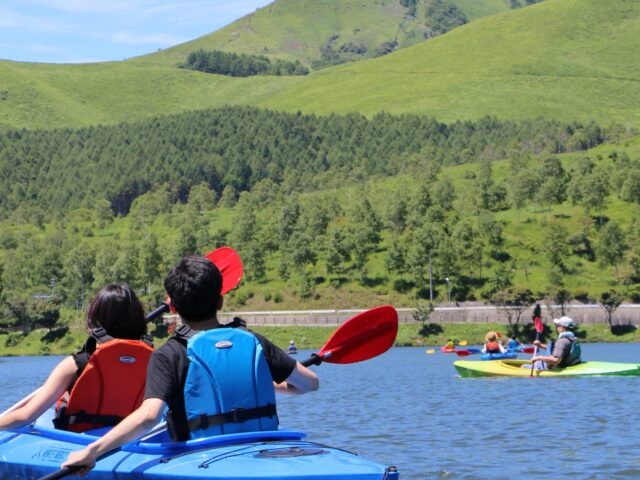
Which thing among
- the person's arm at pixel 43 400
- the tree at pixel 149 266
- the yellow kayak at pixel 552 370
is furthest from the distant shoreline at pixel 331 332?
the person's arm at pixel 43 400

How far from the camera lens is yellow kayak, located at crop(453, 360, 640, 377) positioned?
44.4 m

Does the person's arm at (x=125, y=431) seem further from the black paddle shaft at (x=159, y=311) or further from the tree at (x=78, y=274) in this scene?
the tree at (x=78, y=274)

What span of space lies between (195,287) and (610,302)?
111 m

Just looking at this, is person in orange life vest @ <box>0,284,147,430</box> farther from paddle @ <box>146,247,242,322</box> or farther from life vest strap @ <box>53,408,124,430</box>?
paddle @ <box>146,247,242,322</box>

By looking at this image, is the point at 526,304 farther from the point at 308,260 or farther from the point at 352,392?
the point at 352,392

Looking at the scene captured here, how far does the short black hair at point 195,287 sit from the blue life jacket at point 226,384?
216mm

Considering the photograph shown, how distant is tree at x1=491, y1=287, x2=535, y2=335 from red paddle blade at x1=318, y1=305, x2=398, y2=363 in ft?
357

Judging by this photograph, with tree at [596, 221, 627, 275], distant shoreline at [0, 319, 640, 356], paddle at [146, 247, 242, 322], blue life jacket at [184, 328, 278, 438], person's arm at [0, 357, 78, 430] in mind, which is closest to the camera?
blue life jacket at [184, 328, 278, 438]

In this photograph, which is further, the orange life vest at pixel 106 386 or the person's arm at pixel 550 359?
the person's arm at pixel 550 359

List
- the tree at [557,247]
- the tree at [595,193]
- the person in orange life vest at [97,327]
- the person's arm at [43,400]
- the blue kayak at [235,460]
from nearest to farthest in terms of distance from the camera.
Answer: the blue kayak at [235,460] → the person's arm at [43,400] → the person in orange life vest at [97,327] → the tree at [557,247] → the tree at [595,193]

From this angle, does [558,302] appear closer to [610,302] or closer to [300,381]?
[610,302]

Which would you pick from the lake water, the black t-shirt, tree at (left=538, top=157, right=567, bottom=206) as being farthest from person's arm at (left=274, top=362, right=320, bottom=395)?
tree at (left=538, top=157, right=567, bottom=206)

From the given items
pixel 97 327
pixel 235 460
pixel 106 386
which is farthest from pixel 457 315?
pixel 235 460

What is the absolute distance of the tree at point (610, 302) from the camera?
116m
